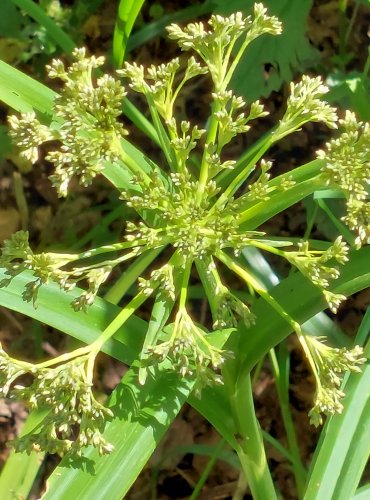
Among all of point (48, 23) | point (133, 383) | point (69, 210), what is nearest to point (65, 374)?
point (133, 383)

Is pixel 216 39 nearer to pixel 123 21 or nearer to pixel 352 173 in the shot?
pixel 352 173

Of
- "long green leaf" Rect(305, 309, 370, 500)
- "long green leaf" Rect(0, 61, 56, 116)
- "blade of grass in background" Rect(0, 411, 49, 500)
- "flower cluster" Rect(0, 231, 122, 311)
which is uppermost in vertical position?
"long green leaf" Rect(0, 61, 56, 116)

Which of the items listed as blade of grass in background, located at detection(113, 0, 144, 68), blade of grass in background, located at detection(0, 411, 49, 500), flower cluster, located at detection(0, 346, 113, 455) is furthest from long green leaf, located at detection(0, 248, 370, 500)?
blade of grass in background, located at detection(113, 0, 144, 68)

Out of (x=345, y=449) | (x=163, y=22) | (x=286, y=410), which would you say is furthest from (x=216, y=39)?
(x=163, y=22)

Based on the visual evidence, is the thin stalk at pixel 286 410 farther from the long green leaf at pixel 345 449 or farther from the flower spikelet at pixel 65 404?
the flower spikelet at pixel 65 404

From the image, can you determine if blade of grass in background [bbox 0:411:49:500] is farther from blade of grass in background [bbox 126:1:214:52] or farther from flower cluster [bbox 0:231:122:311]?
blade of grass in background [bbox 126:1:214:52]

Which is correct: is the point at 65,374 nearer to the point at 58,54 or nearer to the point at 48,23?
the point at 48,23
